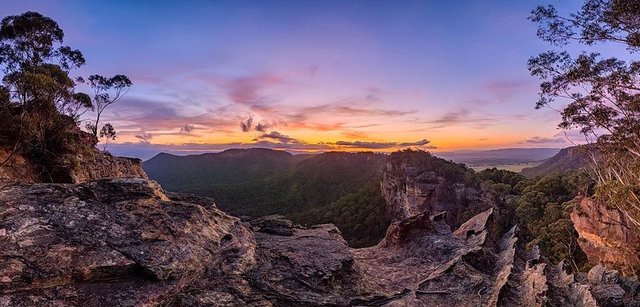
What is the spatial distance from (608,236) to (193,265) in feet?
→ 164

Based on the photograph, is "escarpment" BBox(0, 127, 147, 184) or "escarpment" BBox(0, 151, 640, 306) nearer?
"escarpment" BBox(0, 151, 640, 306)

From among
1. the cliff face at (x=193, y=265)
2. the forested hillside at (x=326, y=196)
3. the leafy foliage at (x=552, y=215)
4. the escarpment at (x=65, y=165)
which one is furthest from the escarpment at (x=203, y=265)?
the forested hillside at (x=326, y=196)

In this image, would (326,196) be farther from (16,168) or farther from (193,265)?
(193,265)

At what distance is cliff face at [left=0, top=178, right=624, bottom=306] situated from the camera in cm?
963

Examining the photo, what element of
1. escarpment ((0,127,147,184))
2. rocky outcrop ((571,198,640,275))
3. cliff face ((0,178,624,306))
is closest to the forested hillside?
rocky outcrop ((571,198,640,275))

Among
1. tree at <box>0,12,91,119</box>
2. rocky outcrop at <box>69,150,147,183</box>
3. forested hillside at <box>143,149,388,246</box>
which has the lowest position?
forested hillside at <box>143,149,388,246</box>

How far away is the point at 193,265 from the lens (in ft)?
38.2

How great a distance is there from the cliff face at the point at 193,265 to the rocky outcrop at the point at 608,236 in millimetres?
31107

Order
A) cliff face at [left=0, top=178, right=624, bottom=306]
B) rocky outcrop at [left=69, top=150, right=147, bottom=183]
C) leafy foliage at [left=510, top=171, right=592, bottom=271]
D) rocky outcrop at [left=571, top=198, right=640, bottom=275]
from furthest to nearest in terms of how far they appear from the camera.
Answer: leafy foliage at [left=510, top=171, right=592, bottom=271]
rocky outcrop at [left=571, top=198, right=640, bottom=275]
rocky outcrop at [left=69, top=150, right=147, bottom=183]
cliff face at [left=0, top=178, right=624, bottom=306]

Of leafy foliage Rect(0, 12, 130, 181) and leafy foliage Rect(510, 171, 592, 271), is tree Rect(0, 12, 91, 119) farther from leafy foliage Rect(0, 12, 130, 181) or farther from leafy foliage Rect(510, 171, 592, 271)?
leafy foliage Rect(510, 171, 592, 271)

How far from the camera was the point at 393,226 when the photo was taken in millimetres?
21656

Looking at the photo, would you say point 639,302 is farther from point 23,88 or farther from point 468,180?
point 468,180

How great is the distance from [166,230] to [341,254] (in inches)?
300

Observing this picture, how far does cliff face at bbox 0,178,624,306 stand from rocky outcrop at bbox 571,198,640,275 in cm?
3111
